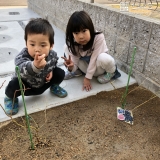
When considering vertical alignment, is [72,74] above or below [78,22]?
below

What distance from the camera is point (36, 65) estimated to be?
1.56 meters

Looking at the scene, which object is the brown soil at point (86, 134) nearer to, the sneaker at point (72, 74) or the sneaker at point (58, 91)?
the sneaker at point (58, 91)

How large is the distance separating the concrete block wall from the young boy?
2.88ft

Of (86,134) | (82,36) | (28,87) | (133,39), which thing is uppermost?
(82,36)

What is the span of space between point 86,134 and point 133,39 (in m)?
1.21

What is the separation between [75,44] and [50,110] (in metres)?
0.73

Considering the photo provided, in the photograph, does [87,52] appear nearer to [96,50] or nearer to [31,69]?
[96,50]

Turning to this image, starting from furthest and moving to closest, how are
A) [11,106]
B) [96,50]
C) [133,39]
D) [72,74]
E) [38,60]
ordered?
[72,74], [133,39], [96,50], [11,106], [38,60]

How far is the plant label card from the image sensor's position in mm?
1796

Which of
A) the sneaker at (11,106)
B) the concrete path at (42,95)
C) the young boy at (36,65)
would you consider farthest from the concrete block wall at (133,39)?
the sneaker at (11,106)

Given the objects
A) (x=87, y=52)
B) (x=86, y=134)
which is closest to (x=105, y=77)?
(x=87, y=52)

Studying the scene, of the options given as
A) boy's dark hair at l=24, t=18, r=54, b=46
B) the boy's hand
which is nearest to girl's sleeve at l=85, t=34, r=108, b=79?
boy's dark hair at l=24, t=18, r=54, b=46

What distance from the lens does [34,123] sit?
5.70 ft

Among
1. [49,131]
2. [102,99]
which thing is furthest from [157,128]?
[49,131]
